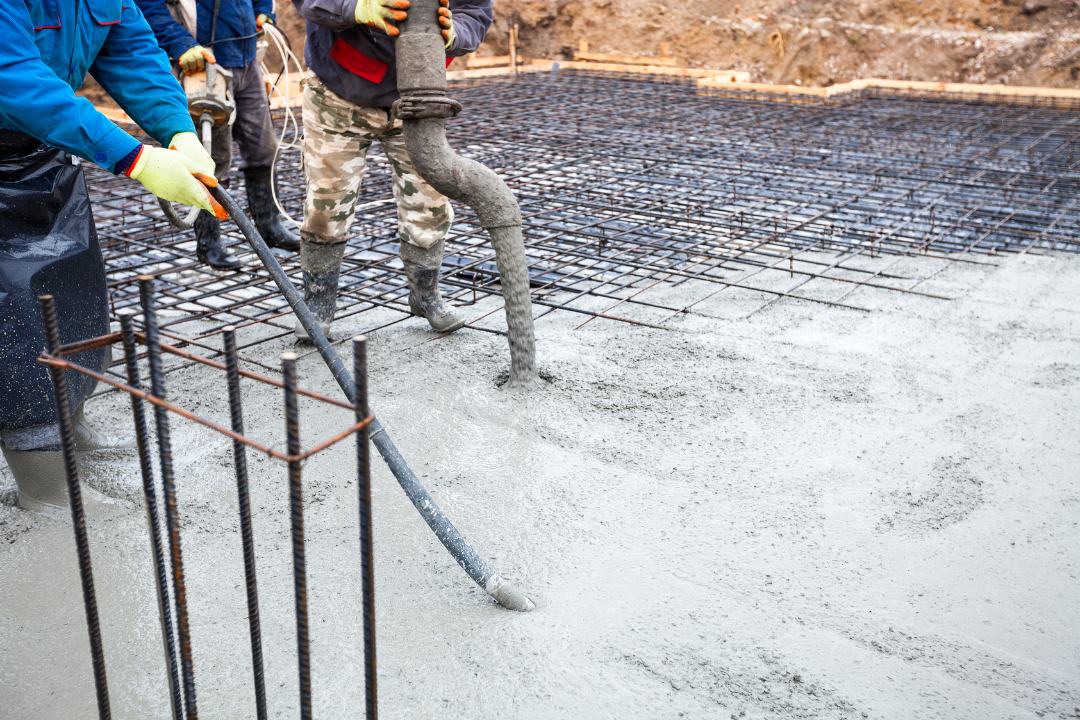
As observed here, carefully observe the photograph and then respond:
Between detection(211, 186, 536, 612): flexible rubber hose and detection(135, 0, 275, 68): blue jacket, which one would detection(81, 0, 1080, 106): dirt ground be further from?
detection(211, 186, 536, 612): flexible rubber hose

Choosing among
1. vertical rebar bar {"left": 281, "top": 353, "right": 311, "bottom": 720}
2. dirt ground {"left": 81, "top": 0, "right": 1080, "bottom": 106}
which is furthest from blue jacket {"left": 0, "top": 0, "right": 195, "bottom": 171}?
A: dirt ground {"left": 81, "top": 0, "right": 1080, "bottom": 106}

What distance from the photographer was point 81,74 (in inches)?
87.7

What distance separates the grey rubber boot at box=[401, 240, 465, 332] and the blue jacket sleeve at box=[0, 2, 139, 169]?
1.43 m

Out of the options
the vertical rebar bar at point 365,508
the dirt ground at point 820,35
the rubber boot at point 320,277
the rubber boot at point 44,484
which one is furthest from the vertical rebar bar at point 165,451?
the dirt ground at point 820,35

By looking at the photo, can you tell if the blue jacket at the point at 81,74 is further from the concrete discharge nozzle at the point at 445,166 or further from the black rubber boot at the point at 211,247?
the black rubber boot at the point at 211,247

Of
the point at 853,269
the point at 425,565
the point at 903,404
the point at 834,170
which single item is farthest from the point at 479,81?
the point at 425,565

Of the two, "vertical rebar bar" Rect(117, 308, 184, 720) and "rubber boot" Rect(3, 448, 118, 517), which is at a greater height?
"vertical rebar bar" Rect(117, 308, 184, 720)

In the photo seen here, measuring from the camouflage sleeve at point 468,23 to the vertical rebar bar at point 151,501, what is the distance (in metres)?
1.93

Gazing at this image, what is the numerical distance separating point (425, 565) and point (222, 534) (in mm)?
553

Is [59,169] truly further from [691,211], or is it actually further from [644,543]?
[691,211]

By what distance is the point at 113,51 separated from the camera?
2262 mm

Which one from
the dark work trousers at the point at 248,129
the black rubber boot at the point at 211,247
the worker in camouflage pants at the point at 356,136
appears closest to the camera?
the worker in camouflage pants at the point at 356,136

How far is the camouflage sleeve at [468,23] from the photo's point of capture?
2.98m

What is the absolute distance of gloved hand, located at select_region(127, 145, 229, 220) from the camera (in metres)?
2.10
